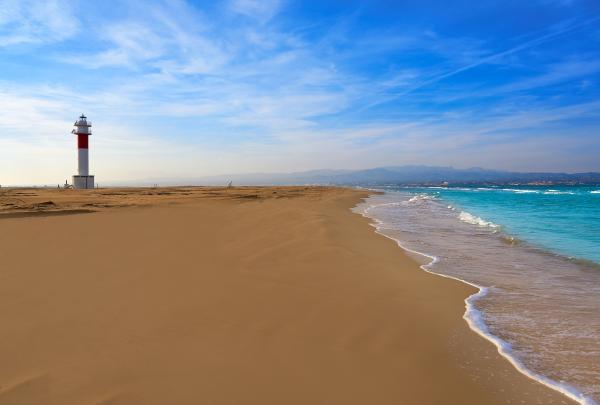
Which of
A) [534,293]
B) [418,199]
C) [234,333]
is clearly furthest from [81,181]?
[534,293]

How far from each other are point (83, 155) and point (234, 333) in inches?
2211

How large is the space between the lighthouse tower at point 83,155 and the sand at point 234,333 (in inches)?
1859

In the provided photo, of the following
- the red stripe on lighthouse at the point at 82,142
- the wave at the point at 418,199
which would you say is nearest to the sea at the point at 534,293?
the wave at the point at 418,199

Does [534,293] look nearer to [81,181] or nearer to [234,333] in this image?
[234,333]

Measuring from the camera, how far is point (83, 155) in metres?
52.2

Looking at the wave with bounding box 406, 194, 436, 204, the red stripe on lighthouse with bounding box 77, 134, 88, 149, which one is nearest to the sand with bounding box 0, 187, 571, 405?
the wave with bounding box 406, 194, 436, 204

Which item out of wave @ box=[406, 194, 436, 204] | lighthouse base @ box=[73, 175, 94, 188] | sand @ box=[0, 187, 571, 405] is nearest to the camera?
sand @ box=[0, 187, 571, 405]

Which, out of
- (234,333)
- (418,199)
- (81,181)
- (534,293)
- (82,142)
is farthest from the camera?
(82,142)

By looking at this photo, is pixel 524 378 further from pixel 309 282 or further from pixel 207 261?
pixel 207 261

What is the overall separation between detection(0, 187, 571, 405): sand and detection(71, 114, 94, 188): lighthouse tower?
4723 centimetres

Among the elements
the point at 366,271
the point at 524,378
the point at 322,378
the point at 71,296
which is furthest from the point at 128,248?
the point at 524,378

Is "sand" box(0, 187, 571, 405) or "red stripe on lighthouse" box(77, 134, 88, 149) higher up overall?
"red stripe on lighthouse" box(77, 134, 88, 149)

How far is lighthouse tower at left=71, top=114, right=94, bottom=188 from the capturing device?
164 feet

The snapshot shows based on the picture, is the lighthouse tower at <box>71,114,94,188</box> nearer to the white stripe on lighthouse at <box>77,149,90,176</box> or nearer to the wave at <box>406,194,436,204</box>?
the white stripe on lighthouse at <box>77,149,90,176</box>
